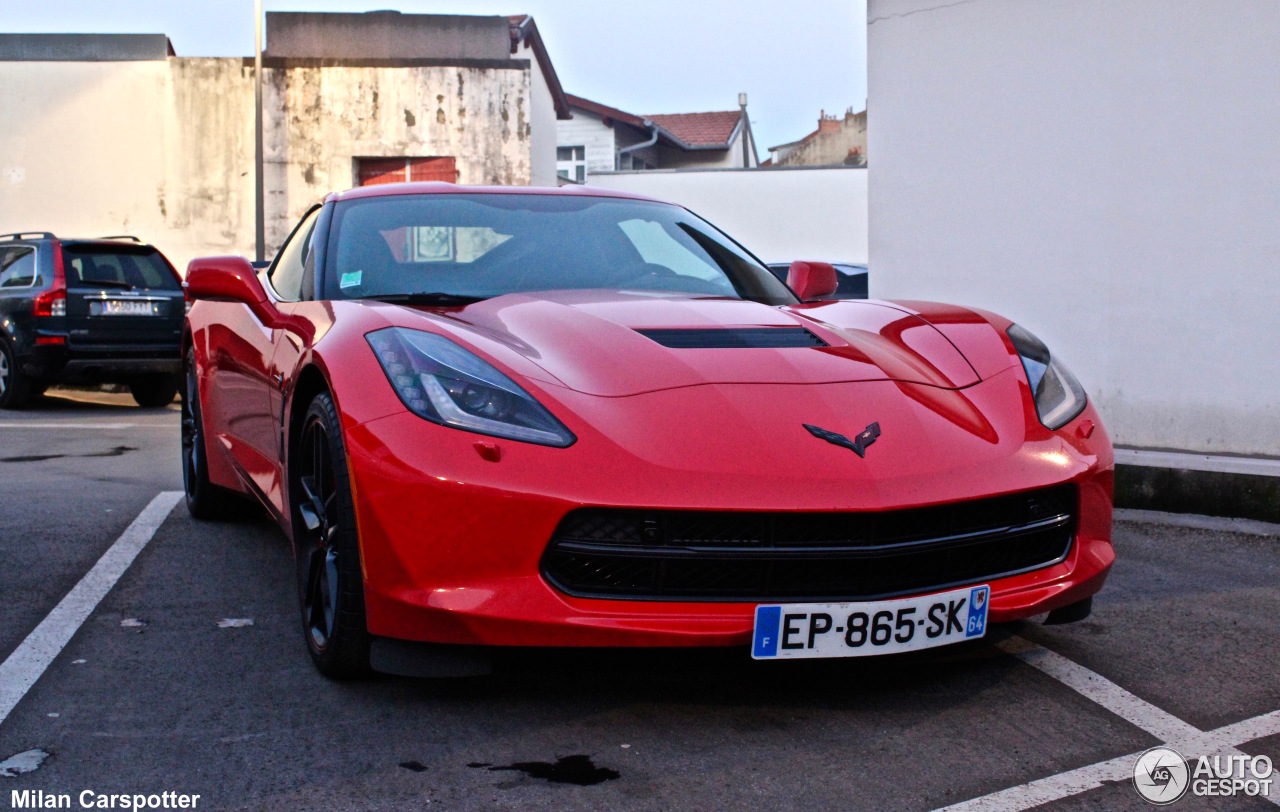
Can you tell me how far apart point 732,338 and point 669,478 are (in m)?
0.77

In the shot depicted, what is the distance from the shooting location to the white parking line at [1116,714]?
253 centimetres

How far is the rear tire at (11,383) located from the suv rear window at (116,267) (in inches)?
32.5

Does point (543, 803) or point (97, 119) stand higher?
point (97, 119)

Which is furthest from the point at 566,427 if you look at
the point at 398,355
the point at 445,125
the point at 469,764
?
the point at 445,125

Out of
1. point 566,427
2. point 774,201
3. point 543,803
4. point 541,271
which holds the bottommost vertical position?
point 543,803

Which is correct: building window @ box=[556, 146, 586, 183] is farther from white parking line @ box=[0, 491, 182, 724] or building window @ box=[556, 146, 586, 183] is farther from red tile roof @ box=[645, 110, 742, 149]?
white parking line @ box=[0, 491, 182, 724]

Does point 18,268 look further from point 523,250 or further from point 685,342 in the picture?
point 685,342

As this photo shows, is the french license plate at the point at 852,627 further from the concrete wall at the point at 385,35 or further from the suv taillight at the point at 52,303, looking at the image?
the concrete wall at the point at 385,35

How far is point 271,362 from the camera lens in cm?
399

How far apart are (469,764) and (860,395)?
1.23 m

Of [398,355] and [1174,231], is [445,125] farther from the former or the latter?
[398,355]

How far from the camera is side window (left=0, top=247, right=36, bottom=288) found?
39.0 feet

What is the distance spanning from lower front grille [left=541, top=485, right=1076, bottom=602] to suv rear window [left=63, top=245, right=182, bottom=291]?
10295mm

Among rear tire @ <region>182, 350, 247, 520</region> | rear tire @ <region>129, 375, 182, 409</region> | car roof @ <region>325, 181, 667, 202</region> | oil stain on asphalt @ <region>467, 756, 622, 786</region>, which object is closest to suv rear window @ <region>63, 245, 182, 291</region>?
rear tire @ <region>129, 375, 182, 409</region>
